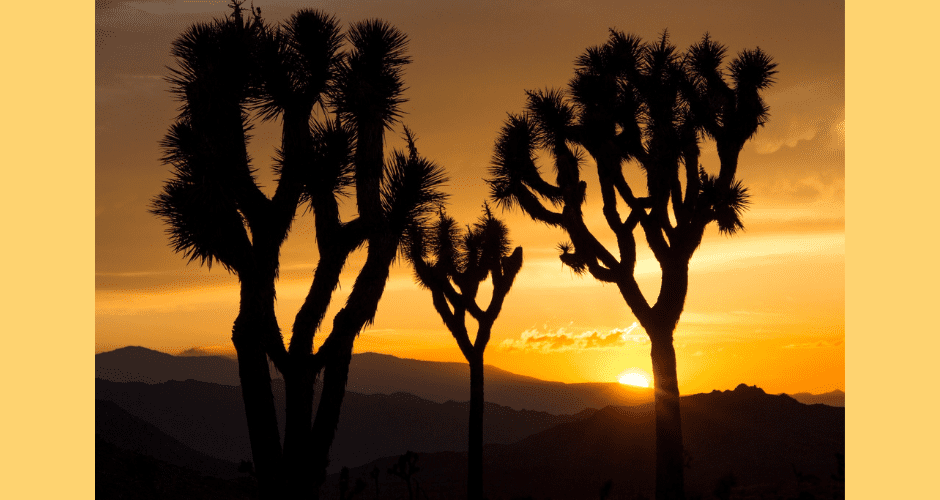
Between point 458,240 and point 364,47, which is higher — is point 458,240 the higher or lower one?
the lower one

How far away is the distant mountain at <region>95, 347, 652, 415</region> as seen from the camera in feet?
197

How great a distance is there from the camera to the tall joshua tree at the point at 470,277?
1499 centimetres

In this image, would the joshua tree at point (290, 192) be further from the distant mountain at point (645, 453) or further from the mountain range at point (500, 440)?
the distant mountain at point (645, 453)

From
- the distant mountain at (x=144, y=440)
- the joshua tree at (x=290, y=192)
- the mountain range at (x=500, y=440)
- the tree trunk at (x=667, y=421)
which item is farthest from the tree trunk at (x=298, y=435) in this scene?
the distant mountain at (x=144, y=440)

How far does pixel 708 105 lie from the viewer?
39.2 ft

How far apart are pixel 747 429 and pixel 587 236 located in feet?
Result: 50.3

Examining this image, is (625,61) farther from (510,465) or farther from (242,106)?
(510,465)

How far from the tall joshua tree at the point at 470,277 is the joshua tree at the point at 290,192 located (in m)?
5.96

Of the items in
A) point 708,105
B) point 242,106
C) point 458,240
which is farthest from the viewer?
point 458,240

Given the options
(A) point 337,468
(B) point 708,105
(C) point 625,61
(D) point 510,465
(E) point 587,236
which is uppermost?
(C) point 625,61

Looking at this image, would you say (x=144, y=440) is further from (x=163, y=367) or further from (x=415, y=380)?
(x=415, y=380)

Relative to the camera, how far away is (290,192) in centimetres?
833

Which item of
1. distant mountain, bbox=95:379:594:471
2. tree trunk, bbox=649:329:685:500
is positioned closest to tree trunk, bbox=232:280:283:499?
tree trunk, bbox=649:329:685:500

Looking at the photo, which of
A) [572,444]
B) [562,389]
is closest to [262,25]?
[572,444]
